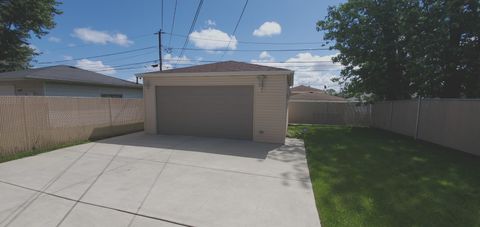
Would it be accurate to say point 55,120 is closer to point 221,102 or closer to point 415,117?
point 221,102

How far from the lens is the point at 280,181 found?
12.6 feet

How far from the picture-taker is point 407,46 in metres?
9.09

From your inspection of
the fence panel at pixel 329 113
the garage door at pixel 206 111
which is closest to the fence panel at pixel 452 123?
the fence panel at pixel 329 113

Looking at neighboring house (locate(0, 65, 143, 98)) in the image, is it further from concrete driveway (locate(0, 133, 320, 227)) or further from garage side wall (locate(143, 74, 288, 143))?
garage side wall (locate(143, 74, 288, 143))

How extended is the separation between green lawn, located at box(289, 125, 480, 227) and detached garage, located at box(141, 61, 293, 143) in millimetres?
1857

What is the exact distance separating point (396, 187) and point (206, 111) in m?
5.97

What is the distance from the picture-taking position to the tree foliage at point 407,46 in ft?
26.0

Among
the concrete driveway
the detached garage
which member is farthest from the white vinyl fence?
the detached garage

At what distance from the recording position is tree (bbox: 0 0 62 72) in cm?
1394

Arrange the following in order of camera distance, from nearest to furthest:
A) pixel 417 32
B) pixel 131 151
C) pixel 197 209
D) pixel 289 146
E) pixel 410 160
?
pixel 197 209 < pixel 410 160 < pixel 131 151 < pixel 289 146 < pixel 417 32

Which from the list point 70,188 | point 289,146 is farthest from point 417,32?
point 70,188

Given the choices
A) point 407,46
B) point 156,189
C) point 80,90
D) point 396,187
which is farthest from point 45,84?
point 407,46

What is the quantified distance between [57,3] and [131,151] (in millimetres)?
18027

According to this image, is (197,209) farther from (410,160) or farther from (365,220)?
(410,160)
